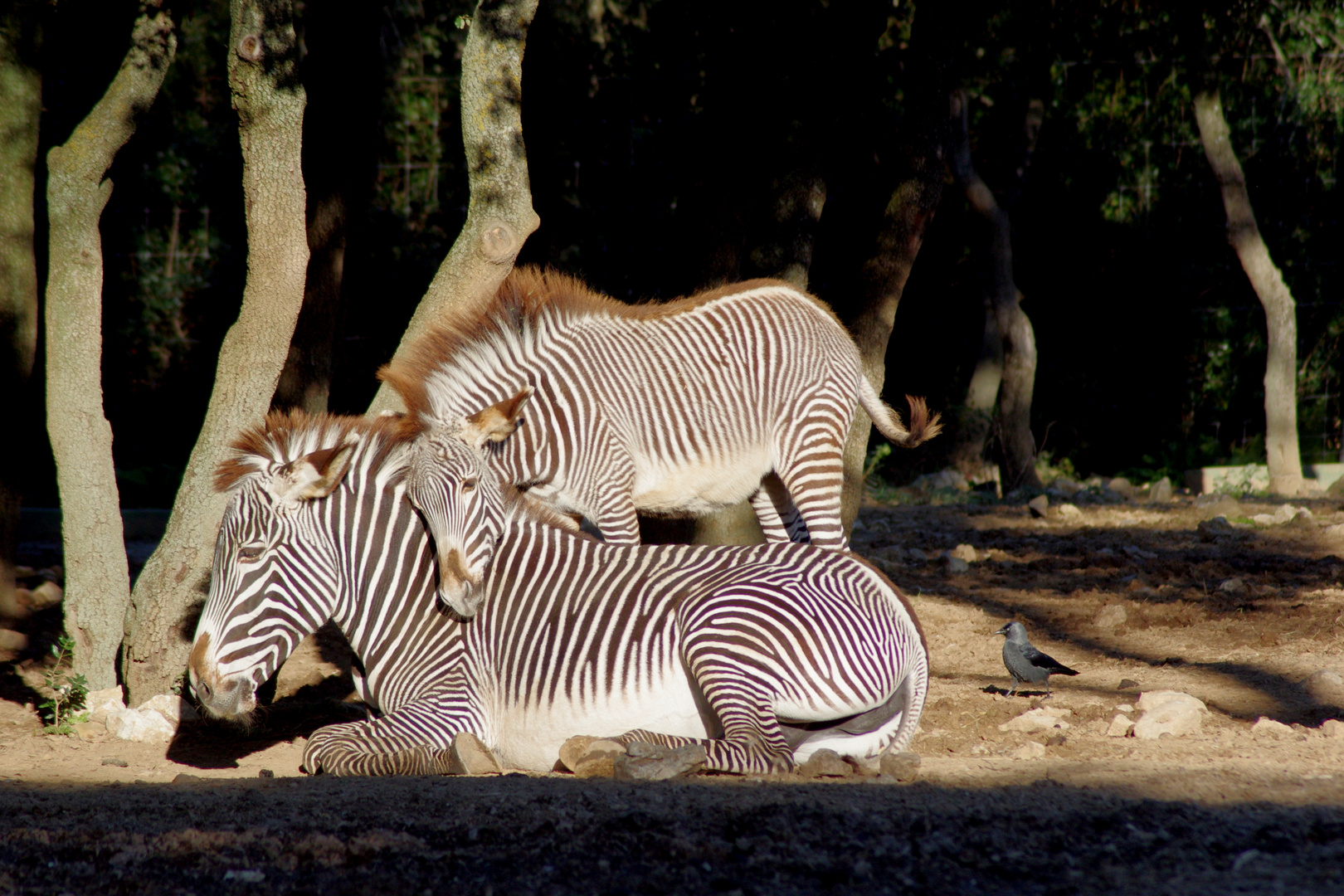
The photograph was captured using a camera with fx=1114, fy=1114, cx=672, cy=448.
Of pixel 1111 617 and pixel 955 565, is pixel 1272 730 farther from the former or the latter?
pixel 955 565

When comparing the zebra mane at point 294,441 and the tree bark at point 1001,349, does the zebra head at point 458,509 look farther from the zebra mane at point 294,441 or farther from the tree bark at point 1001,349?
the tree bark at point 1001,349

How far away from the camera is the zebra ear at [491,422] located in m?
4.71

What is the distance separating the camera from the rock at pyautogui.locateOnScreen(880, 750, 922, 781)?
373 centimetres

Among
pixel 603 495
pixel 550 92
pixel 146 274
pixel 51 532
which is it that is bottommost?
pixel 51 532

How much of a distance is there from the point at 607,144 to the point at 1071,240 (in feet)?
18.4

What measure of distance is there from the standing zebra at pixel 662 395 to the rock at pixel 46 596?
3461mm

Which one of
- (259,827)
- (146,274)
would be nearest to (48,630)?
(259,827)

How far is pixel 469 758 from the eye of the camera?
3969 millimetres

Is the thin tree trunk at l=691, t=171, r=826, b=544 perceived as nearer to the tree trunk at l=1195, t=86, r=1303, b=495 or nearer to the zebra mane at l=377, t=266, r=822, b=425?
the zebra mane at l=377, t=266, r=822, b=425

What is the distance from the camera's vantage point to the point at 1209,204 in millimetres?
12633

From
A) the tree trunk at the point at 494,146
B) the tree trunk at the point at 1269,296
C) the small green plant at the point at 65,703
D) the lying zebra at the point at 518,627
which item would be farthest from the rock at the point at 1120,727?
the tree trunk at the point at 1269,296

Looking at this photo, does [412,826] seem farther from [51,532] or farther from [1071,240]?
[1071,240]

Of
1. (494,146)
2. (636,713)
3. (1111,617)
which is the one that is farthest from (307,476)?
(1111,617)

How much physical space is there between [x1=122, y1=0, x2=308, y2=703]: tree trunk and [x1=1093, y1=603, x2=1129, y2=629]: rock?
4.90m
